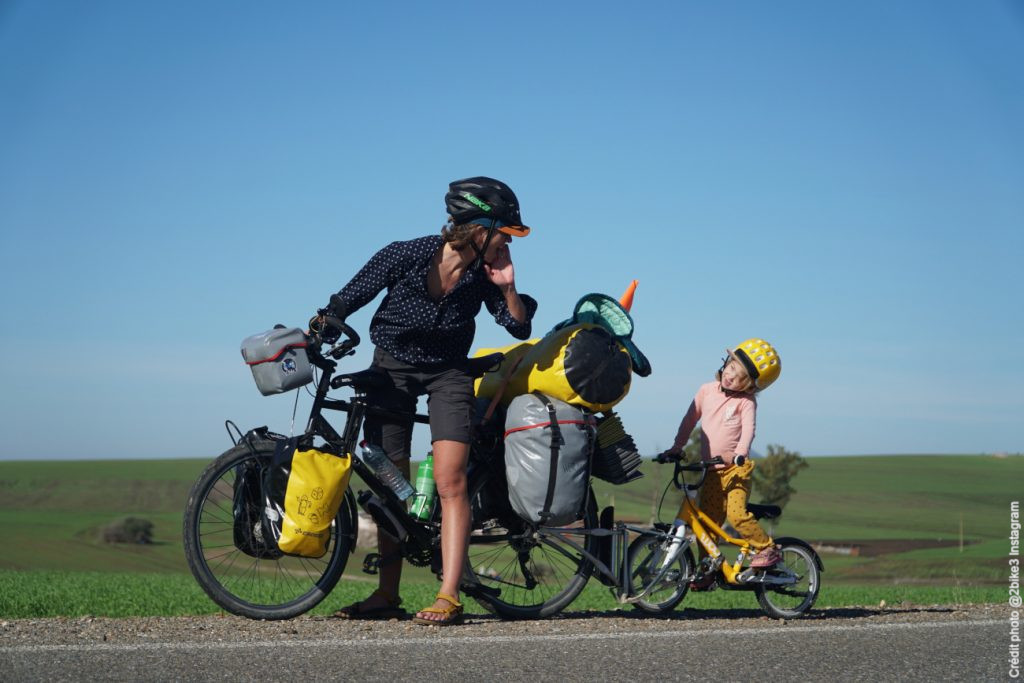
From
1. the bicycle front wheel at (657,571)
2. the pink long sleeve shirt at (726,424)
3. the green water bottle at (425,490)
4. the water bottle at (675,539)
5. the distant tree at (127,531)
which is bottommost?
the distant tree at (127,531)

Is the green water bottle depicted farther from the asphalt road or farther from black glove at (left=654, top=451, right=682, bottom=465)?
black glove at (left=654, top=451, right=682, bottom=465)

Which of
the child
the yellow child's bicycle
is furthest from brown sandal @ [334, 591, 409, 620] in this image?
the child

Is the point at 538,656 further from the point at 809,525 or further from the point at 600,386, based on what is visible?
the point at 809,525

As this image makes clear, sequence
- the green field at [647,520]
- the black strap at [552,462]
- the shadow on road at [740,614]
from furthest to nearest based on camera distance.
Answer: the green field at [647,520]
the shadow on road at [740,614]
the black strap at [552,462]

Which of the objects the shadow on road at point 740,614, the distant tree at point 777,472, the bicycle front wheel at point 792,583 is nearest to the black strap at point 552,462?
the shadow on road at point 740,614

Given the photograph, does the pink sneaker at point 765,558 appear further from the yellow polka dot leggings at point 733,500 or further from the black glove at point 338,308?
the black glove at point 338,308

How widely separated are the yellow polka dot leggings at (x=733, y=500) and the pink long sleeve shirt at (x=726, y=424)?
124 millimetres

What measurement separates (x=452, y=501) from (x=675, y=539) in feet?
5.09

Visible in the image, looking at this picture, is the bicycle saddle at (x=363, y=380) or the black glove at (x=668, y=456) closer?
the bicycle saddle at (x=363, y=380)

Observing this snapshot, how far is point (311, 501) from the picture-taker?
5.50 m

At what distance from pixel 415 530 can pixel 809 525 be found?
6616 cm

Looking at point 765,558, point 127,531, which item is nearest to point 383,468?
point 765,558

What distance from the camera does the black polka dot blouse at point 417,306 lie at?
5.88 metres

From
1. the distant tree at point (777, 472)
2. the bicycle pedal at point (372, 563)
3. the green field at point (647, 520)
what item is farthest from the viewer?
the distant tree at point (777, 472)
